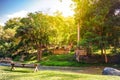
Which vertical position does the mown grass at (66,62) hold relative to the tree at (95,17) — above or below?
below

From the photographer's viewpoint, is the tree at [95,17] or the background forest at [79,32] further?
the background forest at [79,32]

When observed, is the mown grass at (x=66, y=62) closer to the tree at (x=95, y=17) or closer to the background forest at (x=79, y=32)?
the background forest at (x=79, y=32)

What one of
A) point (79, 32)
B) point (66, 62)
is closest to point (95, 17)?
point (79, 32)

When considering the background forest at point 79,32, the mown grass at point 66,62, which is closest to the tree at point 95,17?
the background forest at point 79,32

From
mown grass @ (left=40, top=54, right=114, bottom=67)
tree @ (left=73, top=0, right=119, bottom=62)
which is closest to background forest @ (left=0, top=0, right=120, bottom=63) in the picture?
tree @ (left=73, top=0, right=119, bottom=62)

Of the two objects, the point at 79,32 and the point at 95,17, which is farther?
the point at 79,32

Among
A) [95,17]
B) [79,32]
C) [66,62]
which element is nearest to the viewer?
[95,17]

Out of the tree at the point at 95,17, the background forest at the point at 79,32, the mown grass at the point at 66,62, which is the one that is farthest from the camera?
the mown grass at the point at 66,62

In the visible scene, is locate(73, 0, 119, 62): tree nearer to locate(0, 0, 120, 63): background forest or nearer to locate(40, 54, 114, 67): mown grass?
locate(0, 0, 120, 63): background forest

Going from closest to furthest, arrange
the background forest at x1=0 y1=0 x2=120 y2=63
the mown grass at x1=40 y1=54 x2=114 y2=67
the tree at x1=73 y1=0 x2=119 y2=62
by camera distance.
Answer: the tree at x1=73 y1=0 x2=119 y2=62
the background forest at x1=0 y1=0 x2=120 y2=63
the mown grass at x1=40 y1=54 x2=114 y2=67

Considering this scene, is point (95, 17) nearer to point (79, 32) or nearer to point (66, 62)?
point (79, 32)

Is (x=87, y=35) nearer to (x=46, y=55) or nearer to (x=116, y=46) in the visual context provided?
(x=116, y=46)

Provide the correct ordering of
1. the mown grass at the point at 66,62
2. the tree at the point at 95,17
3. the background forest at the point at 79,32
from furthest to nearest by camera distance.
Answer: the mown grass at the point at 66,62, the background forest at the point at 79,32, the tree at the point at 95,17

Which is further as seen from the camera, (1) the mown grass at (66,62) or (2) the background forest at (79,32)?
(1) the mown grass at (66,62)
